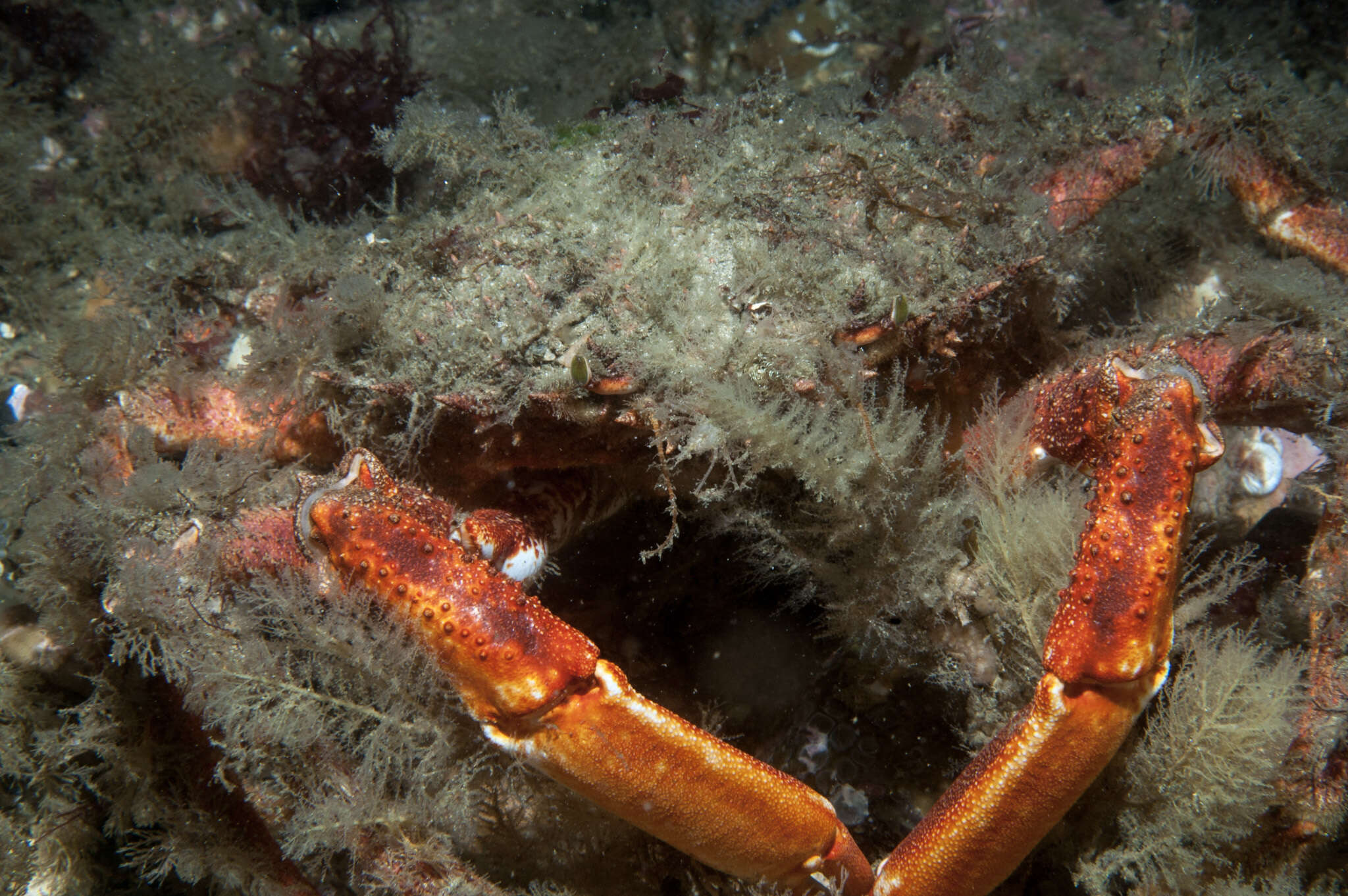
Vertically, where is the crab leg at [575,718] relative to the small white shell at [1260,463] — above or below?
below

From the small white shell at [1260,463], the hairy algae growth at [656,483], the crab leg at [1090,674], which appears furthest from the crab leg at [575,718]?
the small white shell at [1260,463]

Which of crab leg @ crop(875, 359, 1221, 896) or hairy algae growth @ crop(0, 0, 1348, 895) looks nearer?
crab leg @ crop(875, 359, 1221, 896)

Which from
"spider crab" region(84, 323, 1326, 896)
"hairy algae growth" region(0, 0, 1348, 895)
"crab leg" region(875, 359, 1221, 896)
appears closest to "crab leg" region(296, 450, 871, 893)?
"spider crab" region(84, 323, 1326, 896)

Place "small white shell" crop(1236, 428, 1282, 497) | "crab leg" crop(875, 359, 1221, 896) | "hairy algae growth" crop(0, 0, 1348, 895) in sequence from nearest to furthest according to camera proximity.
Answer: "crab leg" crop(875, 359, 1221, 896), "hairy algae growth" crop(0, 0, 1348, 895), "small white shell" crop(1236, 428, 1282, 497)

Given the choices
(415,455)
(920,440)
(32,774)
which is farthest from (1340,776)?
(32,774)

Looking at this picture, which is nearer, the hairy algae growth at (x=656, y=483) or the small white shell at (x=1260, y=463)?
the hairy algae growth at (x=656, y=483)

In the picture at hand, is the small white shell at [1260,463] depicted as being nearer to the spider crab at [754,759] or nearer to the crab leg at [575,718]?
the spider crab at [754,759]

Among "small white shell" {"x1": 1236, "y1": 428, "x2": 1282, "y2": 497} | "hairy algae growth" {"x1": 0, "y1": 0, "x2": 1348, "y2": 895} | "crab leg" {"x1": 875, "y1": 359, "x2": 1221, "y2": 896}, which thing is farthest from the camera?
"small white shell" {"x1": 1236, "y1": 428, "x2": 1282, "y2": 497}

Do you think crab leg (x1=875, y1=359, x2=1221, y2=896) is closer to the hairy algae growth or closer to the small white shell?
the hairy algae growth
